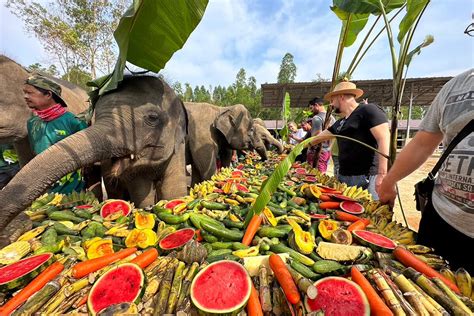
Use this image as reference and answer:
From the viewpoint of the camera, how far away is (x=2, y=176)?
4457 mm

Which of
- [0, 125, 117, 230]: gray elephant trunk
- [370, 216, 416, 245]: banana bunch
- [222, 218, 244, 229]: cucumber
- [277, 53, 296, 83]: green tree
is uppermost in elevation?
[277, 53, 296, 83]: green tree

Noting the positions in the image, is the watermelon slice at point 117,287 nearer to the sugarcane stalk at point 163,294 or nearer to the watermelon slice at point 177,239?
the sugarcane stalk at point 163,294

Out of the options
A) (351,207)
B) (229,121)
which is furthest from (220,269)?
(229,121)

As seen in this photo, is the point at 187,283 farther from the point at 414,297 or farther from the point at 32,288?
the point at 414,297

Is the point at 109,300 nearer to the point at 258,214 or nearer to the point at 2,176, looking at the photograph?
the point at 258,214

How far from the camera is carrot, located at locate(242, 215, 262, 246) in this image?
62.0 inches

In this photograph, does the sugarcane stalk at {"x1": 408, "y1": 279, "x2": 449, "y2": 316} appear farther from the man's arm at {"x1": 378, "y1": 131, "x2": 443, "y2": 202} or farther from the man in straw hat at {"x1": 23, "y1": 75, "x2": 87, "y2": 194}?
the man in straw hat at {"x1": 23, "y1": 75, "x2": 87, "y2": 194}

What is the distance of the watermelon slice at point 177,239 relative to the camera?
4.82 feet

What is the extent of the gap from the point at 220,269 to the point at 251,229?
1.50 feet

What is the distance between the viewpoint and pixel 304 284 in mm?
1047

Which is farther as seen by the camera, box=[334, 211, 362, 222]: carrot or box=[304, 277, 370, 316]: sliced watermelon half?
box=[334, 211, 362, 222]: carrot

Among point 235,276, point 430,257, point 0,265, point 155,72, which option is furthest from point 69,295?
point 155,72

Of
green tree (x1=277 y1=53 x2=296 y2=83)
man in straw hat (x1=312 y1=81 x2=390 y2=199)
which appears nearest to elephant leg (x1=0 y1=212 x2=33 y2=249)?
man in straw hat (x1=312 y1=81 x2=390 y2=199)

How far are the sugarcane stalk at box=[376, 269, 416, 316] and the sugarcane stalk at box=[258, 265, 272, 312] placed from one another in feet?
1.74
